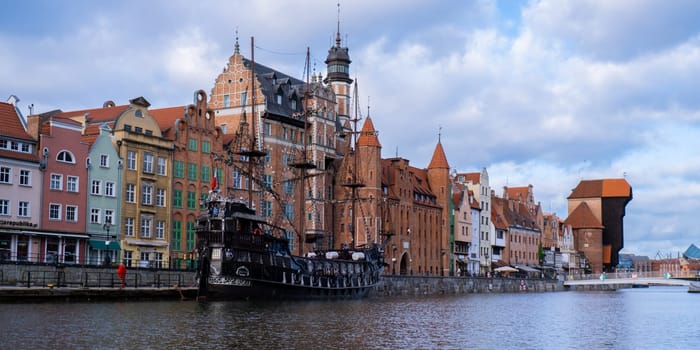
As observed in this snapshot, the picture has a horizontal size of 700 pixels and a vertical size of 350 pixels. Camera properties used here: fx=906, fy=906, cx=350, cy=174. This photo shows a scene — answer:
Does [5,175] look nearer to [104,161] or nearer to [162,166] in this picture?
[104,161]

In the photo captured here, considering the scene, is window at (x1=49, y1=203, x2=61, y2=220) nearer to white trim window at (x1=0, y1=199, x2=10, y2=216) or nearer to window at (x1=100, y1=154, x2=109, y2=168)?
white trim window at (x1=0, y1=199, x2=10, y2=216)

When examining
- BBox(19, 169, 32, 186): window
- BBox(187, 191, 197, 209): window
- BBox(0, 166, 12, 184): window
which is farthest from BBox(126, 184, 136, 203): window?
BBox(0, 166, 12, 184): window

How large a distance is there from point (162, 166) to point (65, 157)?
11740mm

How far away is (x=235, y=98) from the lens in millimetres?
104562

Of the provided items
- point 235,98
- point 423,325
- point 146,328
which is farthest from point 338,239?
point 146,328

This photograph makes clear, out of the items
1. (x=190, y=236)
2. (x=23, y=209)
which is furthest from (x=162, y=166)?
(x=23, y=209)

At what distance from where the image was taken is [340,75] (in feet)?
463

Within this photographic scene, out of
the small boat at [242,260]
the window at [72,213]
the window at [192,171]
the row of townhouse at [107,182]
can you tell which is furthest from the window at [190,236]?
the small boat at [242,260]

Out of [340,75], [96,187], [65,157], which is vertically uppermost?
[340,75]

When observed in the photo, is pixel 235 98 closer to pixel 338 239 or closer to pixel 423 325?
pixel 338 239

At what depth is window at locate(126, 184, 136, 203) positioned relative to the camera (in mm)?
84575

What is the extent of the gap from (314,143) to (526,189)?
314 ft

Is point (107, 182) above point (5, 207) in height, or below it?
above

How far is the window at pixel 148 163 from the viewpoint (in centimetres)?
8631
